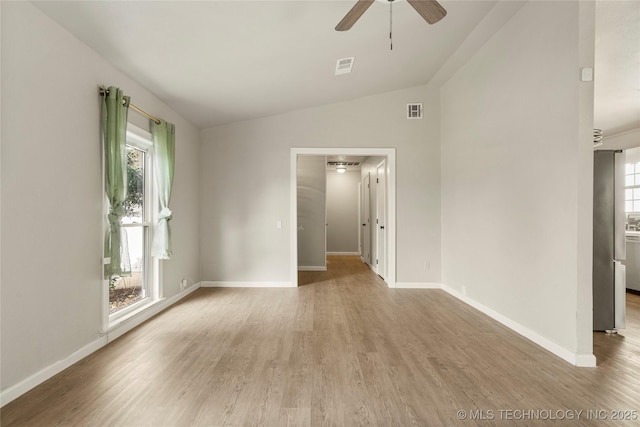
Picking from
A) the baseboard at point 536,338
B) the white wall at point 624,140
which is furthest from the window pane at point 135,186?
the white wall at point 624,140

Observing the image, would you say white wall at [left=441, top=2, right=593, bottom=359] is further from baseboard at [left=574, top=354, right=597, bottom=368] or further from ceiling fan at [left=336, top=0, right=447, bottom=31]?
ceiling fan at [left=336, top=0, right=447, bottom=31]

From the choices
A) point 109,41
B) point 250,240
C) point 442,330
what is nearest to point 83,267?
point 109,41

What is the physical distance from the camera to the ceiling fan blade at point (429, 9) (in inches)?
84.6

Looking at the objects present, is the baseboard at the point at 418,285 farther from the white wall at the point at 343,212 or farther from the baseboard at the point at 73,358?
the white wall at the point at 343,212

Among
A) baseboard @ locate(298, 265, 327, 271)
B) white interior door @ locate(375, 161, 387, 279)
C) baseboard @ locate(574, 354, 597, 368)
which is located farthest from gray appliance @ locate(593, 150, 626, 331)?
baseboard @ locate(298, 265, 327, 271)

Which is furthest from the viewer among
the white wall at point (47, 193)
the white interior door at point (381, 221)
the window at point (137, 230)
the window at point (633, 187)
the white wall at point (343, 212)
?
the white wall at point (343, 212)

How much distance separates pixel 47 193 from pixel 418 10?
2994mm

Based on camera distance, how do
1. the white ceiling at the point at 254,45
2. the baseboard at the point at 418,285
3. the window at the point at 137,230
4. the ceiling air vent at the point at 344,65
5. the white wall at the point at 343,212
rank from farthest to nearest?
the white wall at the point at 343,212 < the baseboard at the point at 418,285 < the ceiling air vent at the point at 344,65 < the window at the point at 137,230 < the white ceiling at the point at 254,45

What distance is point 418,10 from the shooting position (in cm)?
226

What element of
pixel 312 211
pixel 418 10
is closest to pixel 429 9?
pixel 418 10

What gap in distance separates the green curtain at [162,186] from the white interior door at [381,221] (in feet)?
11.6

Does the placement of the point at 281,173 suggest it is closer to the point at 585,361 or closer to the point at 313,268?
the point at 313,268

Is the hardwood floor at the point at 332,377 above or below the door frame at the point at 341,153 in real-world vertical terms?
below

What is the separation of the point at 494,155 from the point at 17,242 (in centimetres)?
441
